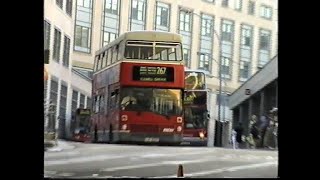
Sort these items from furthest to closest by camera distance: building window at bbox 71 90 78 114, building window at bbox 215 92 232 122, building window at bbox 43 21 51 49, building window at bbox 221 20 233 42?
building window at bbox 221 20 233 42
building window at bbox 215 92 232 122
building window at bbox 71 90 78 114
building window at bbox 43 21 51 49

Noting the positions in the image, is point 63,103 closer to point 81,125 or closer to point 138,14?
point 81,125

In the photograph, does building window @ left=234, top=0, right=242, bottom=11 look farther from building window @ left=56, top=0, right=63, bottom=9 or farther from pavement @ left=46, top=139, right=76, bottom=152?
pavement @ left=46, top=139, right=76, bottom=152

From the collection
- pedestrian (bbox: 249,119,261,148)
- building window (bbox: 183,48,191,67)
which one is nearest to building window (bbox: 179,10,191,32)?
building window (bbox: 183,48,191,67)

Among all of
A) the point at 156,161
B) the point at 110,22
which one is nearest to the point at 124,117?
the point at 156,161
